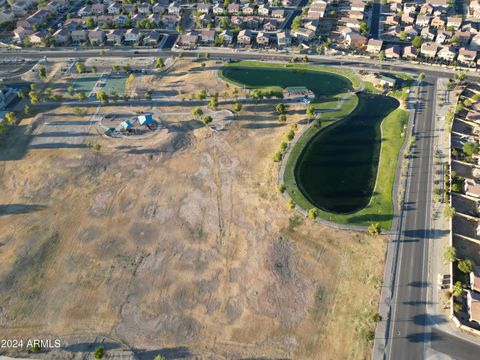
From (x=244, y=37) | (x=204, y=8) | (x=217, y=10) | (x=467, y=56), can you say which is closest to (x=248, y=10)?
(x=217, y=10)

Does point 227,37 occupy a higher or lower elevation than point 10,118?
higher

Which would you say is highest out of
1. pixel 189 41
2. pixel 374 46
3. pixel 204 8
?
pixel 204 8

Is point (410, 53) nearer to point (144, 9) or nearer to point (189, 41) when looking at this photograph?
point (189, 41)

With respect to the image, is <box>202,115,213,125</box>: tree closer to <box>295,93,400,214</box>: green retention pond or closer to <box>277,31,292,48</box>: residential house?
<box>295,93,400,214</box>: green retention pond

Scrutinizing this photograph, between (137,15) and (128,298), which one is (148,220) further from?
Answer: (137,15)

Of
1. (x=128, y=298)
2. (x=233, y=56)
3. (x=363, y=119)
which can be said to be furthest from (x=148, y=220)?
(x=233, y=56)

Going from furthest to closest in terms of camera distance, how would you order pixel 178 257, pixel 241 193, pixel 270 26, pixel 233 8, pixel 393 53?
pixel 233 8
pixel 270 26
pixel 393 53
pixel 241 193
pixel 178 257

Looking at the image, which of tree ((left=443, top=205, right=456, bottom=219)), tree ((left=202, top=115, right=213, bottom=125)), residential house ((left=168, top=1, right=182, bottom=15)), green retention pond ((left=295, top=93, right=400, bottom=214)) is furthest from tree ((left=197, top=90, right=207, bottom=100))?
tree ((left=443, top=205, right=456, bottom=219))

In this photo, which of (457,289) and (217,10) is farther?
(217,10)
